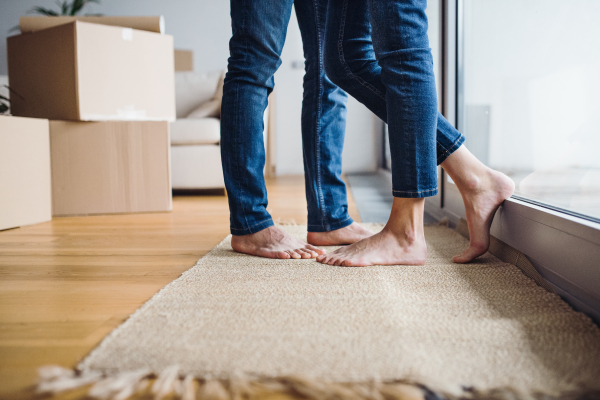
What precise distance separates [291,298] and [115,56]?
1.29 metres

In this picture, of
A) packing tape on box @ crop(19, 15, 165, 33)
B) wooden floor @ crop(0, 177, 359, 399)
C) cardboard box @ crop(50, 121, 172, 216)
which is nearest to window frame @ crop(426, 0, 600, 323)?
wooden floor @ crop(0, 177, 359, 399)

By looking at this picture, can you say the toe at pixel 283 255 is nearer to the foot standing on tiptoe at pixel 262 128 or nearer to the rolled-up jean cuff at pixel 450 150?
the foot standing on tiptoe at pixel 262 128

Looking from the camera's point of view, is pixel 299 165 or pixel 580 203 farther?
pixel 299 165

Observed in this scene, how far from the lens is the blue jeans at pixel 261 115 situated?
0.81m

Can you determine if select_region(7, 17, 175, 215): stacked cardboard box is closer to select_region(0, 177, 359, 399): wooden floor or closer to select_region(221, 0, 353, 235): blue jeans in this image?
select_region(0, 177, 359, 399): wooden floor

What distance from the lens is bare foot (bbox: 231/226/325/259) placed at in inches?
33.4

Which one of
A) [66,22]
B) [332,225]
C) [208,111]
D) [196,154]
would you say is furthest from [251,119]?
[208,111]

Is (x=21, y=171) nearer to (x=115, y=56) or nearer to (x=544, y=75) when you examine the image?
(x=115, y=56)

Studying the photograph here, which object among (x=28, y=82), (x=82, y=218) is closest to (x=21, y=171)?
(x=82, y=218)

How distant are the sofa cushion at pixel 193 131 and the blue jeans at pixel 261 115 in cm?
130

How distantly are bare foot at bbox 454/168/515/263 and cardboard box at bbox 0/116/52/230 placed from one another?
1232 millimetres

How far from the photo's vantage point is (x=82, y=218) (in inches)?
58.7

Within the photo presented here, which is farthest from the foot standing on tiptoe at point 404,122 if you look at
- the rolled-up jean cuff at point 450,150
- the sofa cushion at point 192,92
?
the sofa cushion at point 192,92

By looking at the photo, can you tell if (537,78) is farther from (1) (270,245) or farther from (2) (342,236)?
(1) (270,245)
